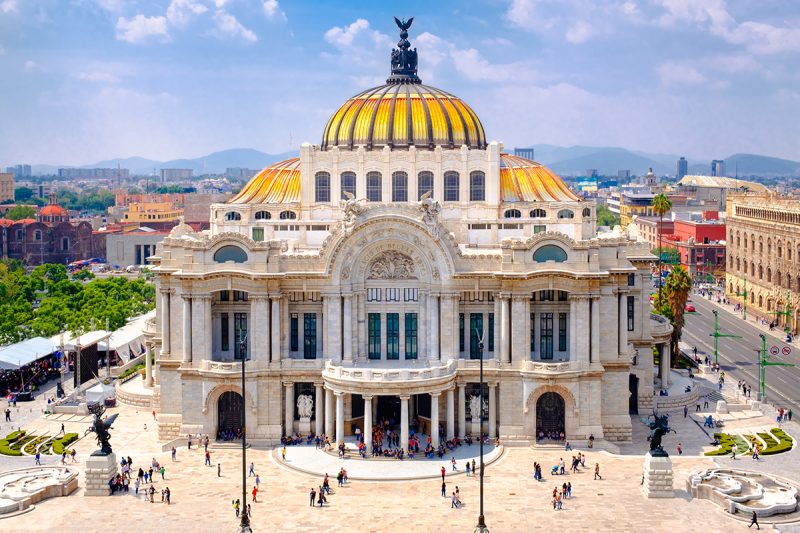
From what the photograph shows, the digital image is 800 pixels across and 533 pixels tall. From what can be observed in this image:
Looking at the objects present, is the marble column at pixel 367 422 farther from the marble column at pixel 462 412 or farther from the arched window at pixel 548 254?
the arched window at pixel 548 254

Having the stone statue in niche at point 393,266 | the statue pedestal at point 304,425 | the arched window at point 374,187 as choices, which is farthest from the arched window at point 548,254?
the statue pedestal at point 304,425

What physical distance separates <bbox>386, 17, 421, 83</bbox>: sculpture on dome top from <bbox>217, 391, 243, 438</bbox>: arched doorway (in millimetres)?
38252

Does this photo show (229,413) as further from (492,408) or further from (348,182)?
(348,182)

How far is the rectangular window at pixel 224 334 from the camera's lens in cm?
7875

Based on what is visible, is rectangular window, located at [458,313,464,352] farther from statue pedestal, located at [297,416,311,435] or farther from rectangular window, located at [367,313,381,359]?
statue pedestal, located at [297,416,311,435]

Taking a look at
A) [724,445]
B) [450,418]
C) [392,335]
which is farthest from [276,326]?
[724,445]

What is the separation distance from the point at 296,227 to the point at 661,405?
36352 mm

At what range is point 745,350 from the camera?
118 metres

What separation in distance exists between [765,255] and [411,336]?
84272mm

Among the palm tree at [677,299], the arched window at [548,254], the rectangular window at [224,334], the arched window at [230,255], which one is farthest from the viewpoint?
the palm tree at [677,299]

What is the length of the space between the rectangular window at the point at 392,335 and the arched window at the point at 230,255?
12.3 m

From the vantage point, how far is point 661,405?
8756 cm

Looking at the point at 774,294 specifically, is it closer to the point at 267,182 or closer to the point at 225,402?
the point at 267,182

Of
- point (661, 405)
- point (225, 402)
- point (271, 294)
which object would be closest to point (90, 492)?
point (225, 402)
